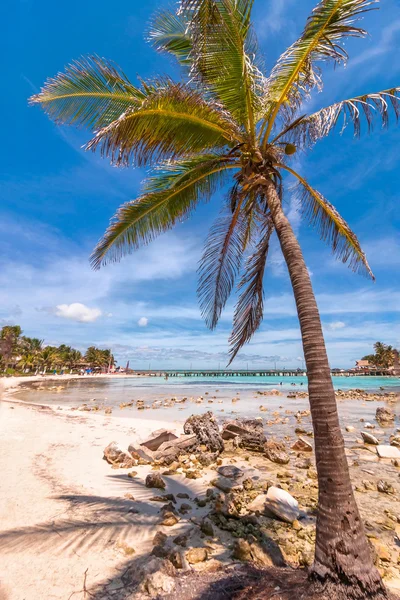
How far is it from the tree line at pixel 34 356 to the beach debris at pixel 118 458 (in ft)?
226

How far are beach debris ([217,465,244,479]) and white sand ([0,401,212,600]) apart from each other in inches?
28.6

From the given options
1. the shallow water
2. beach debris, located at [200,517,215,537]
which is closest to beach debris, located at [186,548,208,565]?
beach debris, located at [200,517,215,537]

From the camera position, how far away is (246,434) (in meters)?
8.89

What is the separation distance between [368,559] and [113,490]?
4.00m

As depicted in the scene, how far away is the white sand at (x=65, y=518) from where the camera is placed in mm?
2803

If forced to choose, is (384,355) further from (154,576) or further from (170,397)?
(154,576)

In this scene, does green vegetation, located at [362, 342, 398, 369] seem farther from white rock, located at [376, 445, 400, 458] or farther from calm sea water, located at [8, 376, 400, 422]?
white rock, located at [376, 445, 400, 458]

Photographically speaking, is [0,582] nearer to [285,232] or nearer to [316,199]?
[285,232]

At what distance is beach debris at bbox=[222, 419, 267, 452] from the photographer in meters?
8.54

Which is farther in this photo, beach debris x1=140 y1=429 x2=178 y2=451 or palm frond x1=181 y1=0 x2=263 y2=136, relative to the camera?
beach debris x1=140 y1=429 x2=178 y2=451

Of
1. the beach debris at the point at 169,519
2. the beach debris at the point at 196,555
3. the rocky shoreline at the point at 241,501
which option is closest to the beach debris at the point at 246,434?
the rocky shoreline at the point at 241,501

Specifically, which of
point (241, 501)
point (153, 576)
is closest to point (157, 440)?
point (241, 501)

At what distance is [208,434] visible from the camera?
813 cm

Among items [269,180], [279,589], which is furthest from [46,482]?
[269,180]
